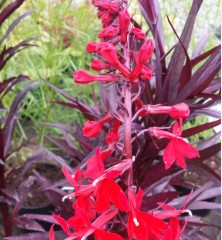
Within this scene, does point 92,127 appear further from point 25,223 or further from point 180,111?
point 25,223

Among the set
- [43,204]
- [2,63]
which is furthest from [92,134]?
[43,204]

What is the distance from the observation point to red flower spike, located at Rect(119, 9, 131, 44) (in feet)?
2.29

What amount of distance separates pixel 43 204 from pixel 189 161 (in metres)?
0.93

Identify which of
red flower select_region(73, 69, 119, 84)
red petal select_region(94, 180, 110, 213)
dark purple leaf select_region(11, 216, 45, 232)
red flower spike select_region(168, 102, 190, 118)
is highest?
red flower select_region(73, 69, 119, 84)

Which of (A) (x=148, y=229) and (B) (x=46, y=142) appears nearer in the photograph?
(A) (x=148, y=229)

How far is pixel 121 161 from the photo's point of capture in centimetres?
68

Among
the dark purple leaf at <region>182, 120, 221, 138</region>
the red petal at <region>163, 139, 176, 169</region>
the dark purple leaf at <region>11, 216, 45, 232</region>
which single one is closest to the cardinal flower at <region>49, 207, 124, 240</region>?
→ the red petal at <region>163, 139, 176, 169</region>

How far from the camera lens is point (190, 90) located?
3.01 ft

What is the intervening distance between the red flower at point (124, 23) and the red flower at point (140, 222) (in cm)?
26

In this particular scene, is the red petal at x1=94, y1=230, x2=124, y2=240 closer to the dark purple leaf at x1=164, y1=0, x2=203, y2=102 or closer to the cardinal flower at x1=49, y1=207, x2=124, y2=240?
the cardinal flower at x1=49, y1=207, x2=124, y2=240

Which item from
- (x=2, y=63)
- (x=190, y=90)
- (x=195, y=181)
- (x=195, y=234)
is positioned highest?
(x=2, y=63)

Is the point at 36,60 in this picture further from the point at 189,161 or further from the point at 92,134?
the point at 92,134

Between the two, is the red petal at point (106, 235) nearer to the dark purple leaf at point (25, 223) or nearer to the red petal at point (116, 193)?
the red petal at point (116, 193)

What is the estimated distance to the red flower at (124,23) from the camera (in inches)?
27.5
